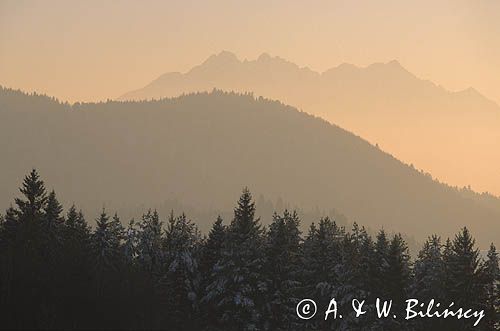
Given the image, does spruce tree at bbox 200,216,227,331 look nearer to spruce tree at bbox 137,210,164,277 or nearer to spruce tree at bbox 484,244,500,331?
spruce tree at bbox 137,210,164,277

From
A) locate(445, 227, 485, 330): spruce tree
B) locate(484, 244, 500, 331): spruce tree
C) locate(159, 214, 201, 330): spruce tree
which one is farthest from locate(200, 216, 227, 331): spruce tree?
locate(484, 244, 500, 331): spruce tree

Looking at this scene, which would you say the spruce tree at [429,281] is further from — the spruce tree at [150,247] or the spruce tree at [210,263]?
the spruce tree at [150,247]

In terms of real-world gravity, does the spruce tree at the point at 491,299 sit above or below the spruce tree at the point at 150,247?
below

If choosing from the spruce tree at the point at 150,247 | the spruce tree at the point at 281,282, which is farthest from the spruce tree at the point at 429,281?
the spruce tree at the point at 150,247

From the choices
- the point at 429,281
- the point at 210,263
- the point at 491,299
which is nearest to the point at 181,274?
the point at 210,263

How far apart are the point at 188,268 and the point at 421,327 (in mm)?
16051

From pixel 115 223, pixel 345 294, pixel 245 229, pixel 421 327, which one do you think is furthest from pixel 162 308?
pixel 115 223

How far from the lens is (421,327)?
49156mm

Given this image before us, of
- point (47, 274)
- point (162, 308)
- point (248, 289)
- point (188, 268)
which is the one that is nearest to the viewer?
point (47, 274)

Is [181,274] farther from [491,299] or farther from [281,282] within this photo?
[491,299]

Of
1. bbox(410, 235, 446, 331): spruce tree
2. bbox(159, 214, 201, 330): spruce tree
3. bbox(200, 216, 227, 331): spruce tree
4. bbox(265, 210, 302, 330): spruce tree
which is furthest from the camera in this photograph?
bbox(159, 214, 201, 330): spruce tree

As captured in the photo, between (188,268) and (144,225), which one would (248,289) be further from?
(144,225)

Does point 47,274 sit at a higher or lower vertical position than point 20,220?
lower

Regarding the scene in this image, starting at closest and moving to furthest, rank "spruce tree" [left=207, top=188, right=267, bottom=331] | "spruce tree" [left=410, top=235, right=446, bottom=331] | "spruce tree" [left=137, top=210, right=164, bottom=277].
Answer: "spruce tree" [left=207, top=188, right=267, bottom=331]
"spruce tree" [left=410, top=235, right=446, bottom=331]
"spruce tree" [left=137, top=210, right=164, bottom=277]
